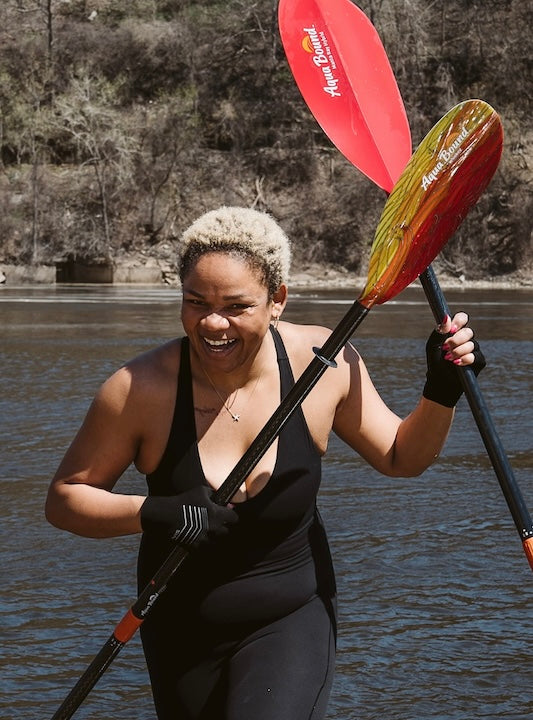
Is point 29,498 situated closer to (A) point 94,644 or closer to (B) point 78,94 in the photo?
(A) point 94,644

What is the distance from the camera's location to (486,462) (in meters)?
7.39

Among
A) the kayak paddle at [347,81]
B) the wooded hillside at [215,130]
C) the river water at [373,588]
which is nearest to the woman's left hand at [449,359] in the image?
the kayak paddle at [347,81]

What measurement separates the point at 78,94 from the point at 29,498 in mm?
37102

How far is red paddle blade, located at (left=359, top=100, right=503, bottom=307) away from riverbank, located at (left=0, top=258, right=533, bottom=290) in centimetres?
3199

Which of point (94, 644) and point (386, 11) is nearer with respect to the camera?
point (94, 644)

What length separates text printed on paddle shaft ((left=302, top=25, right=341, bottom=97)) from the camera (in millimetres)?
3533

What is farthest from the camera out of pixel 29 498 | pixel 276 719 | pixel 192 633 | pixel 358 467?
pixel 358 467

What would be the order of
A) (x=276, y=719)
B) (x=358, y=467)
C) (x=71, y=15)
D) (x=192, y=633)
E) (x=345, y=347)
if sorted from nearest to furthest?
(x=276, y=719) < (x=192, y=633) < (x=345, y=347) < (x=358, y=467) < (x=71, y=15)

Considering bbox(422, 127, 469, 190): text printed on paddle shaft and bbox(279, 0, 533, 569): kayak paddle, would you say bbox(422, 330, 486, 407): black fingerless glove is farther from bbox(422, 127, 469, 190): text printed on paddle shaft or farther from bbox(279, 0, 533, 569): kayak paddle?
bbox(279, 0, 533, 569): kayak paddle

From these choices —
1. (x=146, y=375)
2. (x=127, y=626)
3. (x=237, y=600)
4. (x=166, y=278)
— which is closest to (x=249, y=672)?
(x=237, y=600)

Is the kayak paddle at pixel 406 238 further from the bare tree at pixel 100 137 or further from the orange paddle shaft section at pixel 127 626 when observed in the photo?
the bare tree at pixel 100 137

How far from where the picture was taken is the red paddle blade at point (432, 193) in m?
2.91

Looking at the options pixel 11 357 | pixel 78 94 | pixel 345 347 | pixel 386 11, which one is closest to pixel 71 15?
pixel 78 94

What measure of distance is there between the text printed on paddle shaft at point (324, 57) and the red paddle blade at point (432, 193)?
2.04ft
